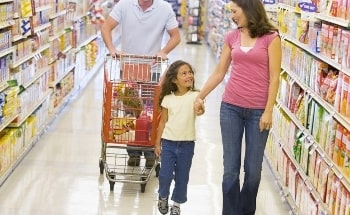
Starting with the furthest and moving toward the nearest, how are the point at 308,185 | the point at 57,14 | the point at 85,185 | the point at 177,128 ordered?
the point at 57,14, the point at 85,185, the point at 308,185, the point at 177,128

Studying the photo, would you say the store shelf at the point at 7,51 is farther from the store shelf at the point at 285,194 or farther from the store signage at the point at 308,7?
the store shelf at the point at 285,194

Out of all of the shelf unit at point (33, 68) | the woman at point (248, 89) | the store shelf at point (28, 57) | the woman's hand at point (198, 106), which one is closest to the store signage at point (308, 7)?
the woman at point (248, 89)

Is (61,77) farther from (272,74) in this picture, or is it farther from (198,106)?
(272,74)

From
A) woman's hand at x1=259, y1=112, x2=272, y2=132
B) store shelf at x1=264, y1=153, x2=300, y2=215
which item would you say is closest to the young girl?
woman's hand at x1=259, y1=112, x2=272, y2=132

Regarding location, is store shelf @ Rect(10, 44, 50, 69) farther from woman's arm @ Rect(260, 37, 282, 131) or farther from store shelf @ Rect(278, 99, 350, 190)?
woman's arm @ Rect(260, 37, 282, 131)

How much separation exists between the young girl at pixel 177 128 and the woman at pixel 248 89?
208mm

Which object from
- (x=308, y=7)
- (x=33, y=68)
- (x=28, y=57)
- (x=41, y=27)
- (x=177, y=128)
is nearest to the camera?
(x=177, y=128)

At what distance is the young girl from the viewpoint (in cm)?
459

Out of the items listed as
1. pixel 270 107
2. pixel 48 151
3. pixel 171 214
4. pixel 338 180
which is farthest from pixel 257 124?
pixel 48 151

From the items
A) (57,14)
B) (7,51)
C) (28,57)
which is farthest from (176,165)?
(57,14)

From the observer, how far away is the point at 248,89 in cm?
422

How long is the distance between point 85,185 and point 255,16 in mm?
2494

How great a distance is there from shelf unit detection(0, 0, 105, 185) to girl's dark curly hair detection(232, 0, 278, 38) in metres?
2.29

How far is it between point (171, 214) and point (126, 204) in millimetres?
639
